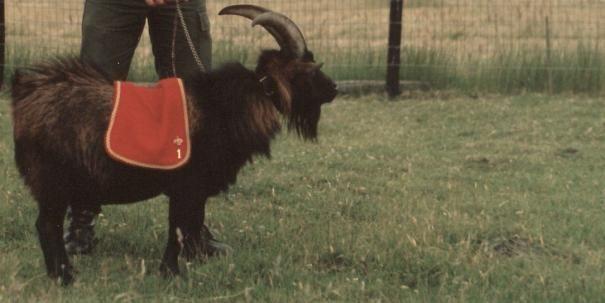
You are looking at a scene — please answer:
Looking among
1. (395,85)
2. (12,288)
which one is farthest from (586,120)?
(12,288)

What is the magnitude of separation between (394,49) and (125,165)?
800 cm

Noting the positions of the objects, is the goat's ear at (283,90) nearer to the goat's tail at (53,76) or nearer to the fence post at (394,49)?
the goat's tail at (53,76)

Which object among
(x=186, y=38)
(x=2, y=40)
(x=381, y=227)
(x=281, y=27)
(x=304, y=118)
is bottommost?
(x=381, y=227)

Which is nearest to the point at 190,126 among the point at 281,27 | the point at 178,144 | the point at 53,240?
the point at 178,144

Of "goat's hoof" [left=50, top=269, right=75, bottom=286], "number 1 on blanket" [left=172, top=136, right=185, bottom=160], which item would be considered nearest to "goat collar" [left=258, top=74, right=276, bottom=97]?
"number 1 on blanket" [left=172, top=136, right=185, bottom=160]

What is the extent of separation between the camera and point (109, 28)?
243 inches

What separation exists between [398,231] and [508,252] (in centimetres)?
62

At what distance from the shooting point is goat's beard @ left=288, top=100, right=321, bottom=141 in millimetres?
5582

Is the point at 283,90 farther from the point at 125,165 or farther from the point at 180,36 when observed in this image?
the point at 180,36

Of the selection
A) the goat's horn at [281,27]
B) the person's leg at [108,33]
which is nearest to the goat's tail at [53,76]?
the person's leg at [108,33]

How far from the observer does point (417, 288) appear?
526cm

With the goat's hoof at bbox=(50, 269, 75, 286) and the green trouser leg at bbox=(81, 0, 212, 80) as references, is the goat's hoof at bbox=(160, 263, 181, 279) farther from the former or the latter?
the green trouser leg at bbox=(81, 0, 212, 80)

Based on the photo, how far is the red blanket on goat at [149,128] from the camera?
502cm

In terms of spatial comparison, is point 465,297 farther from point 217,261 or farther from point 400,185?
point 400,185
